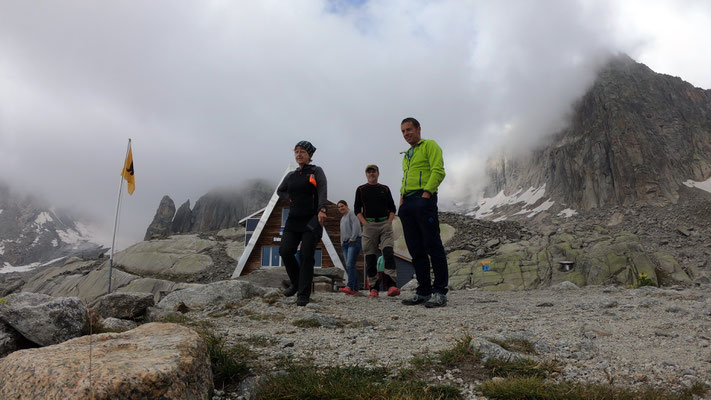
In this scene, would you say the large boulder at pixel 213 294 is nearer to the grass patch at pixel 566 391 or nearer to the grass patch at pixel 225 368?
the grass patch at pixel 225 368

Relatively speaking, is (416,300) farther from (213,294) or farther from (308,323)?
(213,294)

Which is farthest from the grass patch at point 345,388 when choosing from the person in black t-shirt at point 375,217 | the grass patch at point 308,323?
the person in black t-shirt at point 375,217

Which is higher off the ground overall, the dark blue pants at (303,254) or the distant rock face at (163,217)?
the distant rock face at (163,217)

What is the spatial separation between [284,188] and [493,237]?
112ft

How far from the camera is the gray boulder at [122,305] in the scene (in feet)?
18.6

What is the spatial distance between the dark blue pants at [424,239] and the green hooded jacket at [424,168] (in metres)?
0.19

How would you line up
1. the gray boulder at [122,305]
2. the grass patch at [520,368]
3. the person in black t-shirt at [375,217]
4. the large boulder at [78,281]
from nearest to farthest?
the grass patch at [520,368], the gray boulder at [122,305], the person in black t-shirt at [375,217], the large boulder at [78,281]

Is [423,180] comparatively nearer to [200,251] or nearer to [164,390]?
[164,390]

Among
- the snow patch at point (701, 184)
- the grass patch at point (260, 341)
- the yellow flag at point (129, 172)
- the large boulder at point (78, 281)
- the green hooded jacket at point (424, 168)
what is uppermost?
the snow patch at point (701, 184)

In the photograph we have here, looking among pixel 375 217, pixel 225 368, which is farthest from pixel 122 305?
pixel 375 217

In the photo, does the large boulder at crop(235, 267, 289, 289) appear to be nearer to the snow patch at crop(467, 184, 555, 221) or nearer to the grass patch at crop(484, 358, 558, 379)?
the grass patch at crop(484, 358, 558, 379)

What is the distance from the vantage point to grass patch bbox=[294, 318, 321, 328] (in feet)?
16.0

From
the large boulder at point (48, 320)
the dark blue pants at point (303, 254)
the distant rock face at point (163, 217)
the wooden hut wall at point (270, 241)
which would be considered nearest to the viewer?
the large boulder at point (48, 320)

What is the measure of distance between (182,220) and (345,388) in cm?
13159
